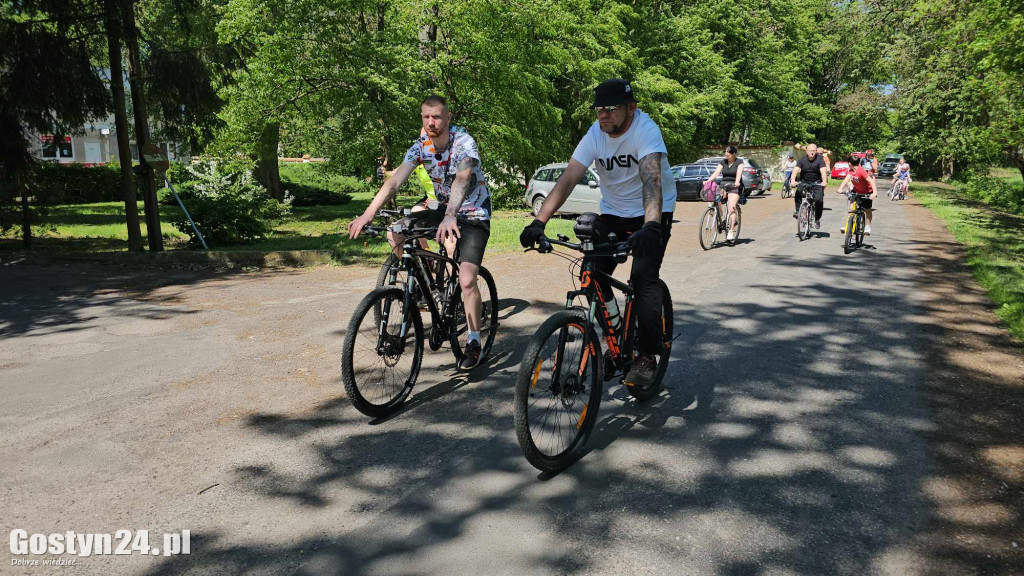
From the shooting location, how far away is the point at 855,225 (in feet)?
41.7

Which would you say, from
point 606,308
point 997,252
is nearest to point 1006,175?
point 997,252

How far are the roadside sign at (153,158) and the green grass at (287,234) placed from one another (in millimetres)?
2077

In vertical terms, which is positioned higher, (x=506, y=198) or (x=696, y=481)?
(x=506, y=198)

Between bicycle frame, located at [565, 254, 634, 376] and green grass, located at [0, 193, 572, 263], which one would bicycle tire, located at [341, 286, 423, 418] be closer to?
bicycle frame, located at [565, 254, 634, 376]

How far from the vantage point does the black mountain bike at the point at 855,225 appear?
12.5 meters

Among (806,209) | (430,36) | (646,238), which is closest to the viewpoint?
(646,238)

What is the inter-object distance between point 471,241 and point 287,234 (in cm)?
1439

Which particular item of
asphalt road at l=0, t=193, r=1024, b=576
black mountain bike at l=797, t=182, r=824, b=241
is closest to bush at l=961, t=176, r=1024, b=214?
black mountain bike at l=797, t=182, r=824, b=241

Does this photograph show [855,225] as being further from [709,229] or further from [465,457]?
[465,457]

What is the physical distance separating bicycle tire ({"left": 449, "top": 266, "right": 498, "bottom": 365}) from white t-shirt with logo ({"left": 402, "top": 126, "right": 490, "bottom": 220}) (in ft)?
1.63

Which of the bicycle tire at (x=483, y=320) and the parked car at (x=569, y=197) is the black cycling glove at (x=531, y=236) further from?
the parked car at (x=569, y=197)

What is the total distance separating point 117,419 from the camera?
15.4 ft

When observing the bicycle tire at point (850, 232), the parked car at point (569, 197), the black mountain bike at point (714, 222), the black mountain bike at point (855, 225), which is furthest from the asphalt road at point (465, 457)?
the parked car at point (569, 197)

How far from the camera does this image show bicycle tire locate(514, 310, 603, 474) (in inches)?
138
